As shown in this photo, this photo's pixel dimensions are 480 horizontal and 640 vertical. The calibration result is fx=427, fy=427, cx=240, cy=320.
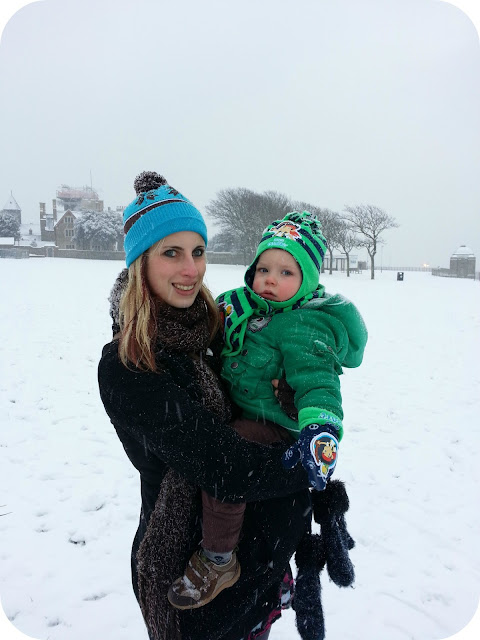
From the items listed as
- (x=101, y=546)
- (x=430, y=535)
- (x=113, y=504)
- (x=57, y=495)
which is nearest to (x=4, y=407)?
(x=57, y=495)

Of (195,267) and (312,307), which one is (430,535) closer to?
(312,307)

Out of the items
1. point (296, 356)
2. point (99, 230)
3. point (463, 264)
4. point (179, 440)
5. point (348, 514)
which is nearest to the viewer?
point (179, 440)

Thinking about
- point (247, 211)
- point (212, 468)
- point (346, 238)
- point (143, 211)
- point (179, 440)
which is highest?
point (247, 211)

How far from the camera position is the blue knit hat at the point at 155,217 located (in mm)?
1896

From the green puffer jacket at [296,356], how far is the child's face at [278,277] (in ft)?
0.37

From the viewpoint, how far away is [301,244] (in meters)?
2.27

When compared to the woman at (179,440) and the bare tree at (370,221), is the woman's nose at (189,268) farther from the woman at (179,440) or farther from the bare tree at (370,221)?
the bare tree at (370,221)

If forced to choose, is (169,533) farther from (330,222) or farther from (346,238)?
(346,238)

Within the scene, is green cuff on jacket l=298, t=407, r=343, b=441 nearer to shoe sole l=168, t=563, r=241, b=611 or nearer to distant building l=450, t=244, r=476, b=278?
shoe sole l=168, t=563, r=241, b=611

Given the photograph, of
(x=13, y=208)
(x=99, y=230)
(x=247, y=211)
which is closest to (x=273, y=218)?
(x=247, y=211)

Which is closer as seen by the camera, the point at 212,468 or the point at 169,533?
the point at 212,468

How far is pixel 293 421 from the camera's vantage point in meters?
1.94

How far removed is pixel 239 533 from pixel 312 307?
3.55ft

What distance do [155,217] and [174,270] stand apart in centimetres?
26
